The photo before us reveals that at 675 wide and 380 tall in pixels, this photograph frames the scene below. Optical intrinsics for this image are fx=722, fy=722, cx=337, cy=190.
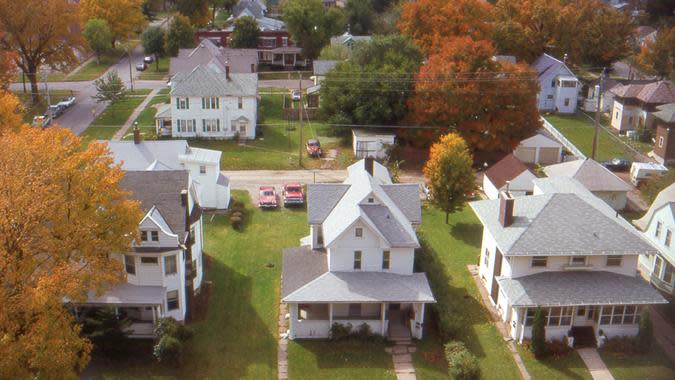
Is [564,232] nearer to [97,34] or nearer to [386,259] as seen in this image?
[386,259]

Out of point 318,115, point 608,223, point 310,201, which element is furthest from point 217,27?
point 608,223

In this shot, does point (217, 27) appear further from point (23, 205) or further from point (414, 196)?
point (23, 205)

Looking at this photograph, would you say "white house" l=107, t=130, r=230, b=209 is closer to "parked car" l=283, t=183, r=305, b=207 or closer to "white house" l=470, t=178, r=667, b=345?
"parked car" l=283, t=183, r=305, b=207

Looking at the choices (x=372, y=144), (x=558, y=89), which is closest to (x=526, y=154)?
(x=372, y=144)

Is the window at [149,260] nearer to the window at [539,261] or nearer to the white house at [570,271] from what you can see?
the white house at [570,271]

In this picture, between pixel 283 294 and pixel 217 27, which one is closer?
pixel 283 294

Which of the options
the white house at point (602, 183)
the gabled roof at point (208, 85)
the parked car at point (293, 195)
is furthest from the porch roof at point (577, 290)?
the gabled roof at point (208, 85)
